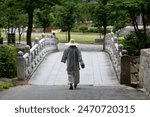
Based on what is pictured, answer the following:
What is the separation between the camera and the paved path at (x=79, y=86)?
46.6ft

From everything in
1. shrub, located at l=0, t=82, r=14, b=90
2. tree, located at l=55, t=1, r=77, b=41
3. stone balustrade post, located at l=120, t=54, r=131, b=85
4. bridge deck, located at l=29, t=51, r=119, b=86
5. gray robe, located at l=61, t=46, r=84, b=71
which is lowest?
bridge deck, located at l=29, t=51, r=119, b=86

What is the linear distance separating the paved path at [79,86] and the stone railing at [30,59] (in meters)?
0.31

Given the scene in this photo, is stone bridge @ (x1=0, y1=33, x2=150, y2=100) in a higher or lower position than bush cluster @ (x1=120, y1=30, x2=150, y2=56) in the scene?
lower

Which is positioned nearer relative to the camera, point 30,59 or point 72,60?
point 72,60

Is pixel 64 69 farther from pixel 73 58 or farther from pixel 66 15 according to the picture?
pixel 66 15

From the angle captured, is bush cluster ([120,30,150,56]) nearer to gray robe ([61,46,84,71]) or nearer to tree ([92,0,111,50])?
gray robe ([61,46,84,71])

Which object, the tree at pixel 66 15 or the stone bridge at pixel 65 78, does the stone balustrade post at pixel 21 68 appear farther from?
the tree at pixel 66 15

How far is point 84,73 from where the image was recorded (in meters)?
21.6

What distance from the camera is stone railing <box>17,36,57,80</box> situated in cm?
1912

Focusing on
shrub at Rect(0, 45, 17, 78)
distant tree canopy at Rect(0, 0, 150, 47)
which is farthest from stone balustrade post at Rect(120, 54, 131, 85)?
distant tree canopy at Rect(0, 0, 150, 47)

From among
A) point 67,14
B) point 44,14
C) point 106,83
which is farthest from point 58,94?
point 44,14

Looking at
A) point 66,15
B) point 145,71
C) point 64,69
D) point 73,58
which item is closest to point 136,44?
point 64,69

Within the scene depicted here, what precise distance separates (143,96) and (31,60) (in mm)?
8153

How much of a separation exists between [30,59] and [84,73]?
2.54 metres
